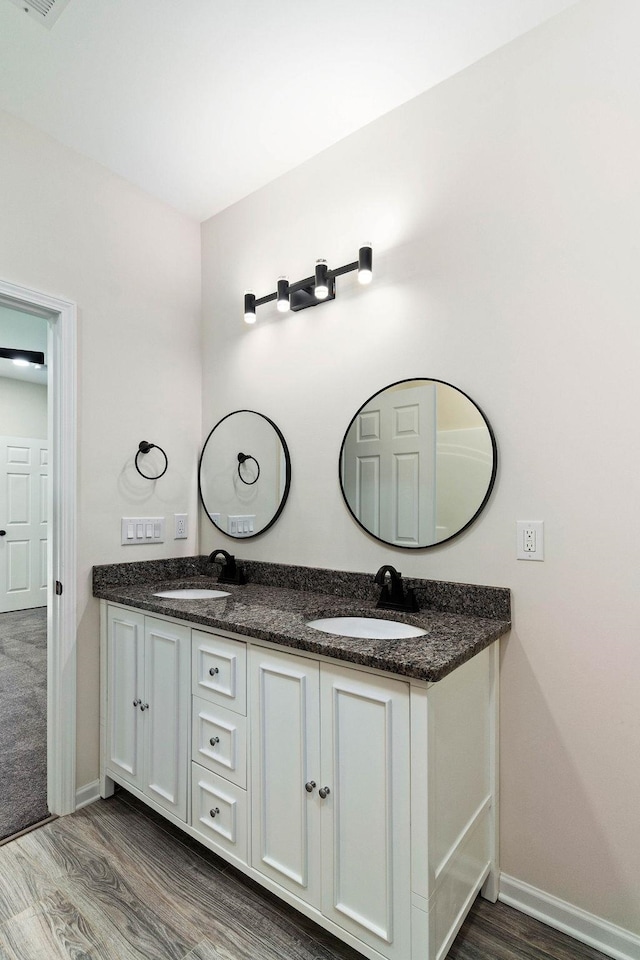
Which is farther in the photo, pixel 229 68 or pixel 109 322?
pixel 109 322

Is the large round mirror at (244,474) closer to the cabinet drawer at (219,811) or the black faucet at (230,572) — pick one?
the black faucet at (230,572)

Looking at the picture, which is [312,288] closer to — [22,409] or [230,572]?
[230,572]

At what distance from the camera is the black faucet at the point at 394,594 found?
1760 millimetres

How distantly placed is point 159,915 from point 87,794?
759 mm

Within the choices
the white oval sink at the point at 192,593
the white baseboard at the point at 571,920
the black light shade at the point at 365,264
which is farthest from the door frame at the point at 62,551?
the white baseboard at the point at 571,920

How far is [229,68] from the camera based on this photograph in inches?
70.4

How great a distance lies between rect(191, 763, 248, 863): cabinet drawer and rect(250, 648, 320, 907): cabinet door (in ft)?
0.20

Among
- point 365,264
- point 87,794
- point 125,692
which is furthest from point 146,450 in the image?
point 87,794

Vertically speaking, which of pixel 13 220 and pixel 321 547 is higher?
pixel 13 220

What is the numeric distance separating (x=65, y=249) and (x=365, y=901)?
8.37 ft

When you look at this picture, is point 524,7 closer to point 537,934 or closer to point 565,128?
point 565,128

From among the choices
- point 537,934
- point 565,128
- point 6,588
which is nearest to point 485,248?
point 565,128

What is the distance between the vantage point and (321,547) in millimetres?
2156

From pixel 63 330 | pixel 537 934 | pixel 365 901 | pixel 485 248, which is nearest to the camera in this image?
pixel 365 901
